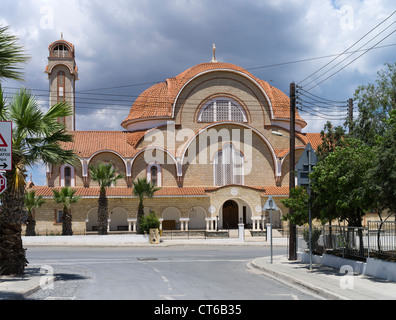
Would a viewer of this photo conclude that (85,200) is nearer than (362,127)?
No

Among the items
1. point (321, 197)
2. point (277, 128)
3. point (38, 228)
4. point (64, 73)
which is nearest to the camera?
point (321, 197)

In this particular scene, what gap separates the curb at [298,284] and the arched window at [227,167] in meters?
26.0

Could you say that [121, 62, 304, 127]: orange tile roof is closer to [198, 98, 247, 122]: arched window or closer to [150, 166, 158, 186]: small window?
[198, 98, 247, 122]: arched window

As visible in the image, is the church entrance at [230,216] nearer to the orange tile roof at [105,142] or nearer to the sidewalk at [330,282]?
the orange tile roof at [105,142]

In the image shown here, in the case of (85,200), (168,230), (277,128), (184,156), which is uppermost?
(277,128)

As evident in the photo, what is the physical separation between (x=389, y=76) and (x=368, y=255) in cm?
1768

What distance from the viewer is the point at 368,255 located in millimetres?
15273

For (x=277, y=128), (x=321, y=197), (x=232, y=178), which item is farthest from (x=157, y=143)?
(x=321, y=197)

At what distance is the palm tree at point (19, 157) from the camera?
1520 cm

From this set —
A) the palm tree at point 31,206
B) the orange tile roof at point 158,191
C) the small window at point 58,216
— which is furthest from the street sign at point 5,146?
the small window at point 58,216

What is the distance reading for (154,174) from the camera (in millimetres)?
45594

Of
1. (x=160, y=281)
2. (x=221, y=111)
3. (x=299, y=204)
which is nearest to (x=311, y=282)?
(x=160, y=281)

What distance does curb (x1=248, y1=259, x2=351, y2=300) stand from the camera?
38.6 feet

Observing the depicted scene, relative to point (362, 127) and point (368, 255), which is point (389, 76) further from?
point (368, 255)
